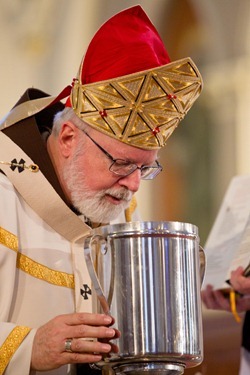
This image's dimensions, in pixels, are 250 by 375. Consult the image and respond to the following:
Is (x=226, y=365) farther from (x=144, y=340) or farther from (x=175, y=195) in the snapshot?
(x=144, y=340)

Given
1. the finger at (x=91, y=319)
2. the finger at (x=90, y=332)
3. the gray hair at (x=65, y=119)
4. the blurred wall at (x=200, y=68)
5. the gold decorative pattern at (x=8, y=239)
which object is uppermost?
the blurred wall at (x=200, y=68)

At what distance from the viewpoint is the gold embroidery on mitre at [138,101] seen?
418 cm

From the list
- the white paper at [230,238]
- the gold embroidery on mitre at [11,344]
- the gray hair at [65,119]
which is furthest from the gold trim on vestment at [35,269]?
the white paper at [230,238]

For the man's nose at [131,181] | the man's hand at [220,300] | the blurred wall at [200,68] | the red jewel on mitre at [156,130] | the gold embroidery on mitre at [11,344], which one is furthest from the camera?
the blurred wall at [200,68]

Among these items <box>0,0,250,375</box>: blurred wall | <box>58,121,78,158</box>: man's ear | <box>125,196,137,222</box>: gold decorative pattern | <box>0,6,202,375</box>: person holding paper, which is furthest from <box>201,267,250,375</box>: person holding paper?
<box>0,0,250,375</box>: blurred wall

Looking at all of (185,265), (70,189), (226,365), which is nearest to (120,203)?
(70,189)

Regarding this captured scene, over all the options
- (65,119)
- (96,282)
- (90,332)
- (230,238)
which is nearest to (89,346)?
(90,332)

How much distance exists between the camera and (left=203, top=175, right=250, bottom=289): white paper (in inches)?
220

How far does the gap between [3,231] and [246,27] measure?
5964 mm

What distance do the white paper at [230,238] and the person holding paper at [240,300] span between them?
46 millimetres

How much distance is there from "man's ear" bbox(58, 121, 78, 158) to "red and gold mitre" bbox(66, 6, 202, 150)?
0.22ft

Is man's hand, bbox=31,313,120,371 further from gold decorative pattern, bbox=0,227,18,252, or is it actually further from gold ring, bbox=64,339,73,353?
gold decorative pattern, bbox=0,227,18,252

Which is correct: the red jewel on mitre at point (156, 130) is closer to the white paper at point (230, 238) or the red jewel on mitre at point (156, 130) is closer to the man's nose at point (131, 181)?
the man's nose at point (131, 181)

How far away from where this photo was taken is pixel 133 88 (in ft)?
13.7
